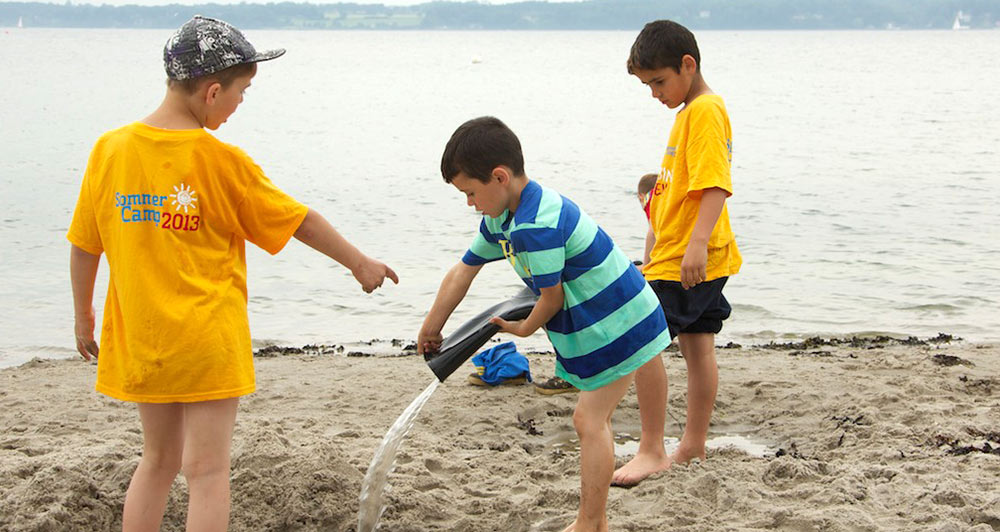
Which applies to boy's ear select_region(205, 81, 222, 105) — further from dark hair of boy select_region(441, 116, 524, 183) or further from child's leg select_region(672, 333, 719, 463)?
child's leg select_region(672, 333, 719, 463)

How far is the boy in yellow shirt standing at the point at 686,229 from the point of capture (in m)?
3.83

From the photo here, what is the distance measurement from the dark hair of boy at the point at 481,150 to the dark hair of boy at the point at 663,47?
1041 millimetres

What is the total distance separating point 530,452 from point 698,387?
0.93 meters

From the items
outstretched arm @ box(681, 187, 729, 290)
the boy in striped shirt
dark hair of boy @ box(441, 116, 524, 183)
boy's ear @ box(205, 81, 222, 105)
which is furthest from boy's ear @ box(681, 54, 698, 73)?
boy's ear @ box(205, 81, 222, 105)

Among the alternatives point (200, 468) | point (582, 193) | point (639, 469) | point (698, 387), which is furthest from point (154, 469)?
point (582, 193)

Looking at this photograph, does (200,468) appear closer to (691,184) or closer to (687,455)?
(691,184)

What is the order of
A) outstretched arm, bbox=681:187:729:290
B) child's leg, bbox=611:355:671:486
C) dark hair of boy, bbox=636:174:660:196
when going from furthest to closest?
dark hair of boy, bbox=636:174:660:196, child's leg, bbox=611:355:671:486, outstretched arm, bbox=681:187:729:290

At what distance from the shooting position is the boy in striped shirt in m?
3.05

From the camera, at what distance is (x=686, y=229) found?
157 inches

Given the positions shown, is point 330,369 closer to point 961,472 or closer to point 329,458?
point 329,458

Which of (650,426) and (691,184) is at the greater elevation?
(691,184)

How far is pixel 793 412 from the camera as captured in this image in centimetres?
528

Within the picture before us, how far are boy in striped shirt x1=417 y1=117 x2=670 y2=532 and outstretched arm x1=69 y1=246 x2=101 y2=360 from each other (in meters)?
1.05

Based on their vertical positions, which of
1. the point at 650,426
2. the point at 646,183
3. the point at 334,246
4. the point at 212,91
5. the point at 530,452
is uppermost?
the point at 212,91
